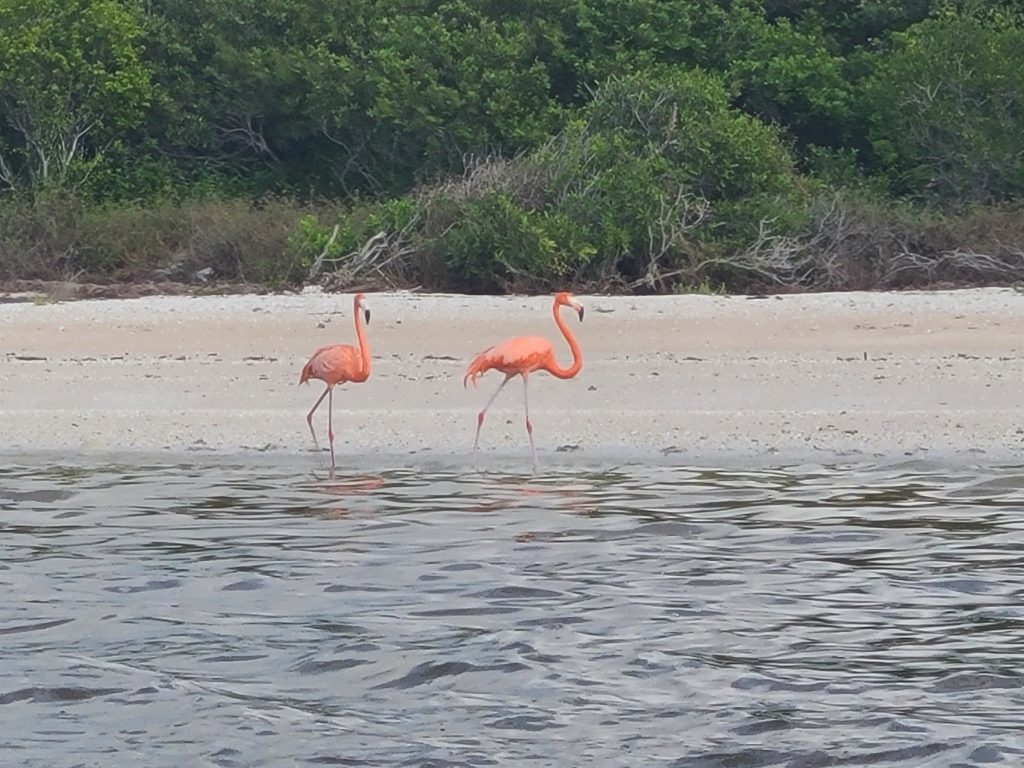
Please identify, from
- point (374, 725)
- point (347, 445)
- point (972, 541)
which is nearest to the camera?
point (374, 725)

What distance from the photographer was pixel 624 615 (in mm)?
8336

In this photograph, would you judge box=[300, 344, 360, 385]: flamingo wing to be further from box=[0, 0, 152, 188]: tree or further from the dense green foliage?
box=[0, 0, 152, 188]: tree

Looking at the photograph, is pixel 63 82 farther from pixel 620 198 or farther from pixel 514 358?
pixel 514 358

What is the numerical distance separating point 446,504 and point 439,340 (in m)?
5.37

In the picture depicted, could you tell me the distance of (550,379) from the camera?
591 inches

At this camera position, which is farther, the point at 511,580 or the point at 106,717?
the point at 511,580

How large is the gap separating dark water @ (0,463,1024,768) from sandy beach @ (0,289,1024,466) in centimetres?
78

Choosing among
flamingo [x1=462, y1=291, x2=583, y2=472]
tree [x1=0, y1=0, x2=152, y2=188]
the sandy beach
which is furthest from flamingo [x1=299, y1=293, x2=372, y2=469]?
tree [x1=0, y1=0, x2=152, y2=188]

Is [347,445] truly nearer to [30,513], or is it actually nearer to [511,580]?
[30,513]

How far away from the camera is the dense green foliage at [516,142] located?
19.6m

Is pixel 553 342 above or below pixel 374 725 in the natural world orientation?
above

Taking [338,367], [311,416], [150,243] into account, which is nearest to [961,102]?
[150,243]

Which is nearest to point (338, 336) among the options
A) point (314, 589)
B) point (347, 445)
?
point (347, 445)

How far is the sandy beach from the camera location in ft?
41.2
